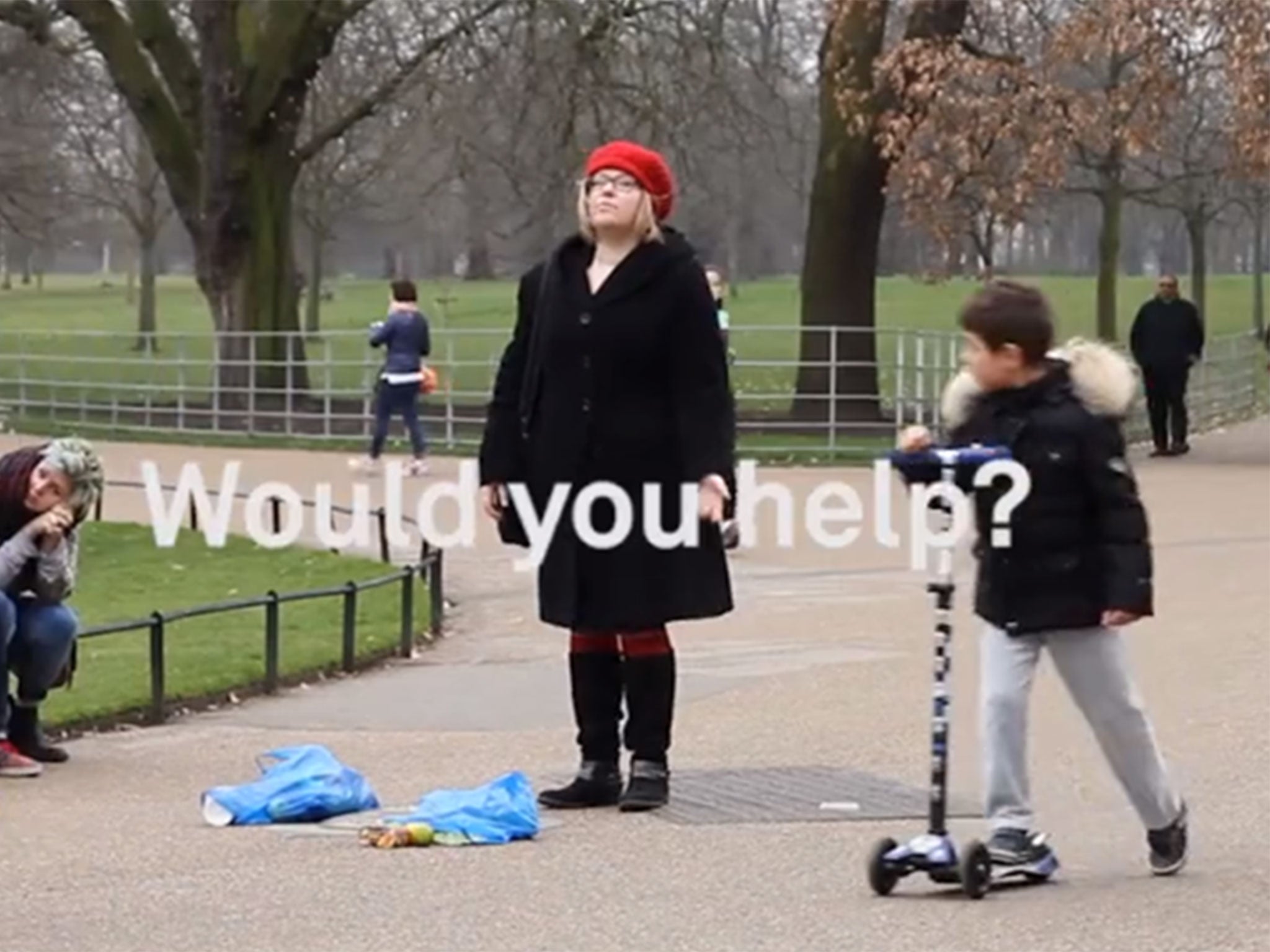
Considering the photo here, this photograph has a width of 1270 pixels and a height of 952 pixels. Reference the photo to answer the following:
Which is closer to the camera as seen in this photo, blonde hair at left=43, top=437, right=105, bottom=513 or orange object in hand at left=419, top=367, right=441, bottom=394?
blonde hair at left=43, top=437, right=105, bottom=513

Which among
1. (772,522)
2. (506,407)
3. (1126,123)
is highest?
(1126,123)

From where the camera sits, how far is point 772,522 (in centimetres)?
2298

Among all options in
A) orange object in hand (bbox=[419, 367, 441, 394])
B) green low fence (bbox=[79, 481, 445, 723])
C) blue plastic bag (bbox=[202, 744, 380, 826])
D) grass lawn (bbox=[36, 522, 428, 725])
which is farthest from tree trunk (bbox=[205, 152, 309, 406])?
blue plastic bag (bbox=[202, 744, 380, 826])

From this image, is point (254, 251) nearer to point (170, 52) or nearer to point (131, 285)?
point (170, 52)

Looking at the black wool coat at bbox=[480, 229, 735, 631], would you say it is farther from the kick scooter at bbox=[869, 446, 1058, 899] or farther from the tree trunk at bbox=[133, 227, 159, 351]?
the tree trunk at bbox=[133, 227, 159, 351]

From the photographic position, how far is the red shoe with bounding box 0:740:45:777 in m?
10.2

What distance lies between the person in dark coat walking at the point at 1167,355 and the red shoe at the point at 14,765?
63.3 ft

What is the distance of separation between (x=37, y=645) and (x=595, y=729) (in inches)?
85.7

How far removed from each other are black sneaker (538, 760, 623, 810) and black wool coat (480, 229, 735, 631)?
50 centimetres

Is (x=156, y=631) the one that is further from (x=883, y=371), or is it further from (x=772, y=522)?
(x=883, y=371)

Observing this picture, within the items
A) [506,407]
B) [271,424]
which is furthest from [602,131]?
[506,407]

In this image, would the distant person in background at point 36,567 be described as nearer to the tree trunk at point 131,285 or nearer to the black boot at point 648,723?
the black boot at point 648,723

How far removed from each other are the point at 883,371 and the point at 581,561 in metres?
23.0

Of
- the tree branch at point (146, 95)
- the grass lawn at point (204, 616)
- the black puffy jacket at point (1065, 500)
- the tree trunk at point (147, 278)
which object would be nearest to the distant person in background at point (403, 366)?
the grass lawn at point (204, 616)
